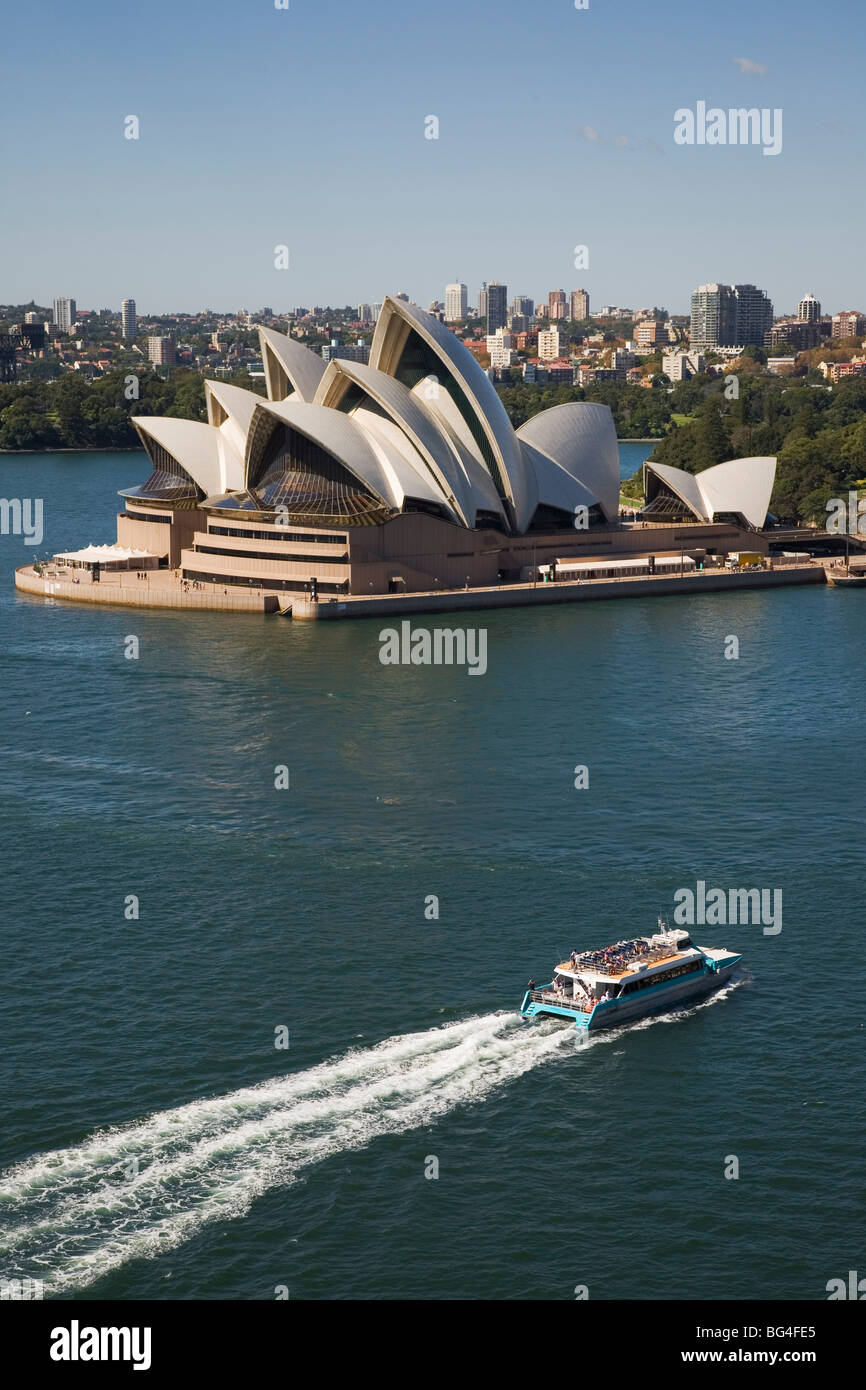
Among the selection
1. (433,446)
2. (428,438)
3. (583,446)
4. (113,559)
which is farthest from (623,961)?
(583,446)

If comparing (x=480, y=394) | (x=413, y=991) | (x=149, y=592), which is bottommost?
(x=413, y=991)

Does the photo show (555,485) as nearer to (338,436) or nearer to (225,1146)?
(338,436)

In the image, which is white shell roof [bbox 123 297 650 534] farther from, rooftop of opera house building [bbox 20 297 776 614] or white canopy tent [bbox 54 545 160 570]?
white canopy tent [bbox 54 545 160 570]

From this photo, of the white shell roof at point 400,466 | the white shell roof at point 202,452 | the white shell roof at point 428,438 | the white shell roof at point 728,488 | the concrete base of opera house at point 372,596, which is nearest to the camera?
the concrete base of opera house at point 372,596

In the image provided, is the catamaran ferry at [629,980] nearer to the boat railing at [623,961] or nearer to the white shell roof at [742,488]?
the boat railing at [623,961]

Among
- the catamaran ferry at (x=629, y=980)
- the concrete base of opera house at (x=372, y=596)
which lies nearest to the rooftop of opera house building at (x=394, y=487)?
the concrete base of opera house at (x=372, y=596)

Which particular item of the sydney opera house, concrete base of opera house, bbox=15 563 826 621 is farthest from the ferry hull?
the sydney opera house
